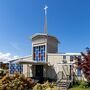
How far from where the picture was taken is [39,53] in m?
42.8

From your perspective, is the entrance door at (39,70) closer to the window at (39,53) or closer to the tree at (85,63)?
the window at (39,53)

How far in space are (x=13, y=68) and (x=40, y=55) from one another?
6.84 metres

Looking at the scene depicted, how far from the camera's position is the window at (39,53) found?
42.2 metres

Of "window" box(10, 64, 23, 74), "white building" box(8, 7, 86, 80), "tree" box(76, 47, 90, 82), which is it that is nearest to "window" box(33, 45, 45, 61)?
"white building" box(8, 7, 86, 80)

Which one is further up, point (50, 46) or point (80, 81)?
point (50, 46)

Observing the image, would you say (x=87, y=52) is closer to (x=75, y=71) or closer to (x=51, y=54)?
(x=75, y=71)

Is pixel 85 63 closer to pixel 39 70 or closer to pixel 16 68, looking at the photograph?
pixel 39 70

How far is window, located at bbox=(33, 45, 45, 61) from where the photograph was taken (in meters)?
42.2

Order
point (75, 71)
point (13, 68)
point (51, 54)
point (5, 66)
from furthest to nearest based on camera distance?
1. point (5, 66)
2. point (13, 68)
3. point (51, 54)
4. point (75, 71)

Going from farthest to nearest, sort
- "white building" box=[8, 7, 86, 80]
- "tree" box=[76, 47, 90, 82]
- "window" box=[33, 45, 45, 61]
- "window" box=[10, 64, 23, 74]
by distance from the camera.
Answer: "window" box=[10, 64, 23, 74], "window" box=[33, 45, 45, 61], "white building" box=[8, 7, 86, 80], "tree" box=[76, 47, 90, 82]

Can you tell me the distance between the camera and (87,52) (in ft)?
113

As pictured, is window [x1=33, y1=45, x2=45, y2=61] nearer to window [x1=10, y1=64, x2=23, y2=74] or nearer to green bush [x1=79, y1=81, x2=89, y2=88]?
window [x1=10, y1=64, x2=23, y2=74]

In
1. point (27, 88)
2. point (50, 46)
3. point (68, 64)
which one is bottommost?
point (27, 88)

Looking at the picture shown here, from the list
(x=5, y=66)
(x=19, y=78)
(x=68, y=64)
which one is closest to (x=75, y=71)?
(x=68, y=64)
